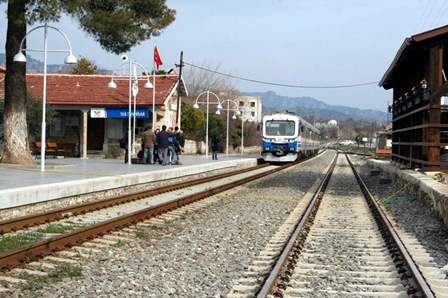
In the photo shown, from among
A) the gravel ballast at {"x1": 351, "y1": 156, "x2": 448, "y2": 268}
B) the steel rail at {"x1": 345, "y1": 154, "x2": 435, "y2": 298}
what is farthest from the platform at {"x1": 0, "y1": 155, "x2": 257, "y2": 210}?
the gravel ballast at {"x1": 351, "y1": 156, "x2": 448, "y2": 268}

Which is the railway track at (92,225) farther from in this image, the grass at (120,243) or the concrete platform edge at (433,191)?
the concrete platform edge at (433,191)

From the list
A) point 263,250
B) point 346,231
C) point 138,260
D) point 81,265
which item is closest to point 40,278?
point 81,265

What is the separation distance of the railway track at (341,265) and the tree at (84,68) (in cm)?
5909

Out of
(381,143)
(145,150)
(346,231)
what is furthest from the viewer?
(381,143)

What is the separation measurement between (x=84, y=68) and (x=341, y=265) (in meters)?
64.6

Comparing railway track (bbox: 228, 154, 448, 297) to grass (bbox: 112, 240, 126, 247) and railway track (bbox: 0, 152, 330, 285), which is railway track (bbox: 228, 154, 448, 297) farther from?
railway track (bbox: 0, 152, 330, 285)

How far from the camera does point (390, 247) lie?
30.3 ft

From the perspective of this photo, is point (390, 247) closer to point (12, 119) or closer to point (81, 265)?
point (81, 265)

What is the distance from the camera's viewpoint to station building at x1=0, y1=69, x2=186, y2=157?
37.2m

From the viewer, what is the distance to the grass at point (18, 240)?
856 cm

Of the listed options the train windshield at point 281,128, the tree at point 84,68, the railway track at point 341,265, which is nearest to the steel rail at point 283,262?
the railway track at point 341,265

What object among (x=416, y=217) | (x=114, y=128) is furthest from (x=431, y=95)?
(x=114, y=128)

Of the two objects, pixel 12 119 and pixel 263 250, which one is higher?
pixel 12 119

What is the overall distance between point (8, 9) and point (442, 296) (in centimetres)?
1736
